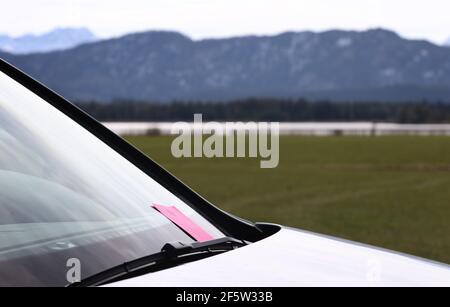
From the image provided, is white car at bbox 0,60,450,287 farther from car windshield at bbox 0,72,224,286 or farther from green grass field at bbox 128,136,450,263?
green grass field at bbox 128,136,450,263

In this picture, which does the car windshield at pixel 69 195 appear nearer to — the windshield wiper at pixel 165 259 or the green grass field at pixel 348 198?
the windshield wiper at pixel 165 259

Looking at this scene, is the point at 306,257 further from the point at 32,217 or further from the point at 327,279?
the point at 32,217

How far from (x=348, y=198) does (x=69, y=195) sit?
21.9 metres

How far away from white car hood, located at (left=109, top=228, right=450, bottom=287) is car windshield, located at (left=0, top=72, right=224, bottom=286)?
0.18m

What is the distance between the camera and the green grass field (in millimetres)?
15008

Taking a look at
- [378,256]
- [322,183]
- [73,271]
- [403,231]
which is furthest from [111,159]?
[322,183]

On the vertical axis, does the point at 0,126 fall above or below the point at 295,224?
above

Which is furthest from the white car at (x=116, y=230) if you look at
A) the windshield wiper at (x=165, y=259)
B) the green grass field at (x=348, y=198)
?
the green grass field at (x=348, y=198)

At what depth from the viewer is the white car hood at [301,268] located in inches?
61.0

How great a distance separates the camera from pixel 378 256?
78.8 inches

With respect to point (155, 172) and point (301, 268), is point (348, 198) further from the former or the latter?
point (301, 268)

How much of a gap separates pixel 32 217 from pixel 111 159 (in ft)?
1.09

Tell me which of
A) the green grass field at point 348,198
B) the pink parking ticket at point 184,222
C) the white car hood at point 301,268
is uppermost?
the pink parking ticket at point 184,222
